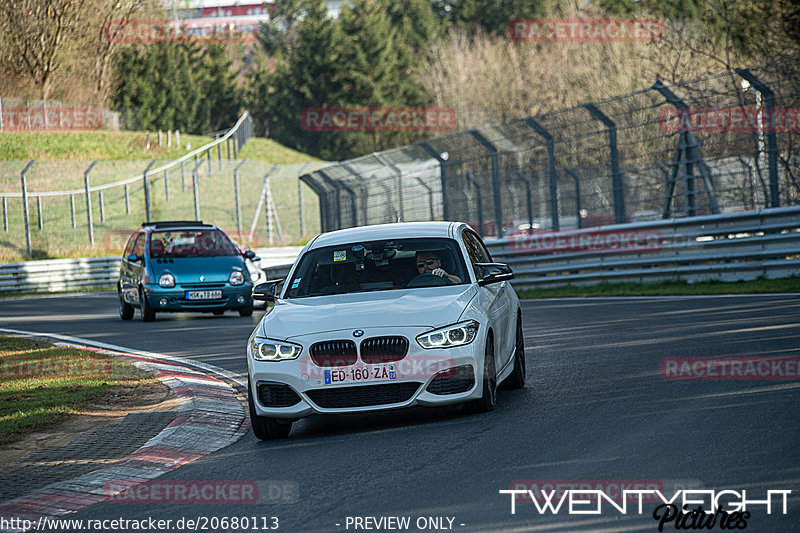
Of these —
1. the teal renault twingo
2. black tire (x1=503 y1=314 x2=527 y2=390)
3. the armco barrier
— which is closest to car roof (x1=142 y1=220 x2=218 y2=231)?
the teal renault twingo

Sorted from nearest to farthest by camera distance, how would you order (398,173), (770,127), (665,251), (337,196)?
(770,127) → (665,251) → (398,173) → (337,196)

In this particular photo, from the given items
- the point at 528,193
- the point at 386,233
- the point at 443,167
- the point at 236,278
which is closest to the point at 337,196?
the point at 443,167

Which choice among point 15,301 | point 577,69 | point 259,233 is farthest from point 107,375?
point 577,69

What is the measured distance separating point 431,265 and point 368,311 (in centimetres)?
116

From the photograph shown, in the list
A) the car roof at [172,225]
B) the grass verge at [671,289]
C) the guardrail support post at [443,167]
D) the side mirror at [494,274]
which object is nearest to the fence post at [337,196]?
the guardrail support post at [443,167]

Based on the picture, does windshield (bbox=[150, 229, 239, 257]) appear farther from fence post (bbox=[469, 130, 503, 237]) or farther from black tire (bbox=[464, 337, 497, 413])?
black tire (bbox=[464, 337, 497, 413])

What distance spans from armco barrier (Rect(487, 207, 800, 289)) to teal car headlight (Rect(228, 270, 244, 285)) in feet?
20.2

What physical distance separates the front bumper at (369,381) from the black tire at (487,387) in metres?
0.23

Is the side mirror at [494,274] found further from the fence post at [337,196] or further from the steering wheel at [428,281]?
the fence post at [337,196]

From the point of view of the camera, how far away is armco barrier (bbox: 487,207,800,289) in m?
17.6

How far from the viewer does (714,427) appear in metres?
6.69

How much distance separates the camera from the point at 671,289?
18219 mm

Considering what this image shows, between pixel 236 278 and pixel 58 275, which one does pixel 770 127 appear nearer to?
pixel 236 278

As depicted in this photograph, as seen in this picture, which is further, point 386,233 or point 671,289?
point 671,289
